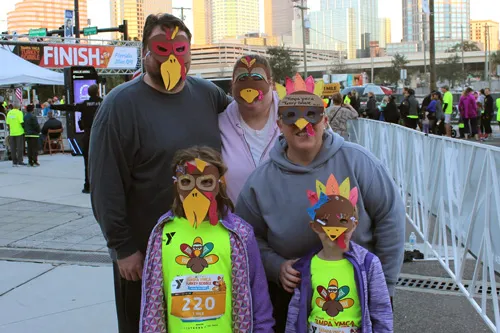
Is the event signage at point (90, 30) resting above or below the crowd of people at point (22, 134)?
above

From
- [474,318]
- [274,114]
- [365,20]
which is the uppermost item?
[365,20]

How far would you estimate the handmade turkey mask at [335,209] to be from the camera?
2.26 m

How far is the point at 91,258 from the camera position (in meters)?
6.07

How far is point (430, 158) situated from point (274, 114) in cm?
351

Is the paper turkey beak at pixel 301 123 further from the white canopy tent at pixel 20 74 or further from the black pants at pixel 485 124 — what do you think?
the black pants at pixel 485 124

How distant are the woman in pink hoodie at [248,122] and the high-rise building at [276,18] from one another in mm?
66437

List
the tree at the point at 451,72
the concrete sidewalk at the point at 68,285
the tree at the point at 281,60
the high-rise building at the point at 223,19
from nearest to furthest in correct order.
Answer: the concrete sidewalk at the point at 68,285, the tree at the point at 281,60, the high-rise building at the point at 223,19, the tree at the point at 451,72

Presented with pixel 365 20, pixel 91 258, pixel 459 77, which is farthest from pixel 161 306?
pixel 365 20

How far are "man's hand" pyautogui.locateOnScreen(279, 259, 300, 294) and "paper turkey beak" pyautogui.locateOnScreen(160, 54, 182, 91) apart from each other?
0.98 metres

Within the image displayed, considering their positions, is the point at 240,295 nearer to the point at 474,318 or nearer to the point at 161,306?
the point at 161,306

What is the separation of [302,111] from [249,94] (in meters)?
0.50

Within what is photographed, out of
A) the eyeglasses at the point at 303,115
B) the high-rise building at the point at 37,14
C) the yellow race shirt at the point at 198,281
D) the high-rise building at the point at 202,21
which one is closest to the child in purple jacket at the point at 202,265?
the yellow race shirt at the point at 198,281

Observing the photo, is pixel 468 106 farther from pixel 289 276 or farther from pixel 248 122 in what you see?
pixel 289 276

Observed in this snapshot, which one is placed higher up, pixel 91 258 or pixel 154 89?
pixel 154 89
